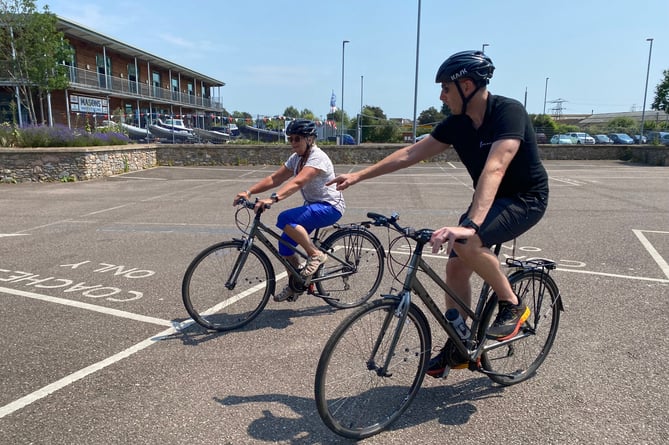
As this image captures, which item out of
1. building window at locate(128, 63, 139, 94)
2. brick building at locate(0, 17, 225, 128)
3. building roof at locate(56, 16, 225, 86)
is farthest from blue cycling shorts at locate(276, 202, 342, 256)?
building window at locate(128, 63, 139, 94)

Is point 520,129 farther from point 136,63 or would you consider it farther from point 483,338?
point 136,63

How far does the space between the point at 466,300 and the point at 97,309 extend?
3.50 meters

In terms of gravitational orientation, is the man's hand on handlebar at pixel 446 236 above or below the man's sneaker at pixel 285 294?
above

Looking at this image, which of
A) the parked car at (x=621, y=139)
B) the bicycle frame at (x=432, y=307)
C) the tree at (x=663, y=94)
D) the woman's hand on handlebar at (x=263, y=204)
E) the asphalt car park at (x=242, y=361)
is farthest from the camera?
the parked car at (x=621, y=139)

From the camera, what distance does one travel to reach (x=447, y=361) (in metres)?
2.98

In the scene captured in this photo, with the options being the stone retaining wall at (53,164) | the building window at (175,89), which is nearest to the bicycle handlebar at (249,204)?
the stone retaining wall at (53,164)

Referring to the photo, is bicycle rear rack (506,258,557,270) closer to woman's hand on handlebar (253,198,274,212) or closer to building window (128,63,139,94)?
woman's hand on handlebar (253,198,274,212)

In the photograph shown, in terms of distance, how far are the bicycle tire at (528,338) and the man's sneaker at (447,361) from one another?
0.62 ft

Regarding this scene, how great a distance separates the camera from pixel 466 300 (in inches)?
121

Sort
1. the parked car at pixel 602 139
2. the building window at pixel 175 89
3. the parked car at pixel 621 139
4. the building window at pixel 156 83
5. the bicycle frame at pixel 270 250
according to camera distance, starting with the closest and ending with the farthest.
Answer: the bicycle frame at pixel 270 250 < the parked car at pixel 621 139 < the building window at pixel 156 83 < the parked car at pixel 602 139 < the building window at pixel 175 89

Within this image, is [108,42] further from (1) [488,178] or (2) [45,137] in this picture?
(1) [488,178]

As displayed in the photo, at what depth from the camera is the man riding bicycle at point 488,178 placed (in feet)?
8.58

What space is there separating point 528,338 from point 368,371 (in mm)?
1277

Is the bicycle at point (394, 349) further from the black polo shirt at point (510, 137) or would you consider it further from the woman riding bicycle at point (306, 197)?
the woman riding bicycle at point (306, 197)
